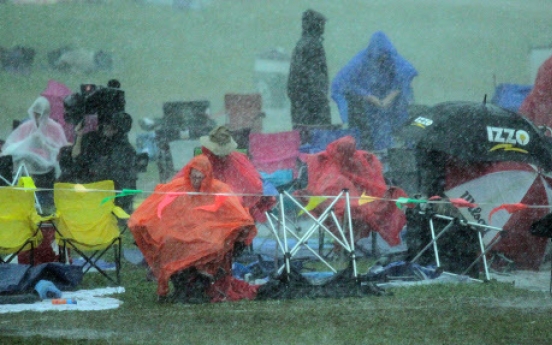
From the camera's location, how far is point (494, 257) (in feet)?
30.3

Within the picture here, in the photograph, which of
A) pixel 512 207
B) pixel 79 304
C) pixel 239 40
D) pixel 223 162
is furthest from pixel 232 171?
pixel 239 40

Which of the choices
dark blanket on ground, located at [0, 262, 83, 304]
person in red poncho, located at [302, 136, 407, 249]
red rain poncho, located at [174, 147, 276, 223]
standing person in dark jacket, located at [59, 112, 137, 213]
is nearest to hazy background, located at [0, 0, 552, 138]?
standing person in dark jacket, located at [59, 112, 137, 213]

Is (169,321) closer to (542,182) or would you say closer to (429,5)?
(542,182)

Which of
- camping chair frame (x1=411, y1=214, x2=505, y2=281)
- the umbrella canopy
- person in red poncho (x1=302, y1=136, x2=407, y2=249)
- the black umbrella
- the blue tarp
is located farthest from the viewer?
the blue tarp

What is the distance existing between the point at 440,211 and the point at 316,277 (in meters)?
1.15

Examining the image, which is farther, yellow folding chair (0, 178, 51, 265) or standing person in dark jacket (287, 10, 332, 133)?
standing person in dark jacket (287, 10, 332, 133)

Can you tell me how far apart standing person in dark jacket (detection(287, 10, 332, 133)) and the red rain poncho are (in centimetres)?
323

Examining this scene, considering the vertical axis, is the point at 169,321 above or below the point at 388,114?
below

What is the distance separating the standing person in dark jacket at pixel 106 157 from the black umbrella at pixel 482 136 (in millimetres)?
3165

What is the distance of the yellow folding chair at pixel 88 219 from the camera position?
339 inches

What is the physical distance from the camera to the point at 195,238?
757 cm

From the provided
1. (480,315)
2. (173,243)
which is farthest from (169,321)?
(480,315)

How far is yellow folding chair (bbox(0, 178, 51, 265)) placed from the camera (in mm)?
8453

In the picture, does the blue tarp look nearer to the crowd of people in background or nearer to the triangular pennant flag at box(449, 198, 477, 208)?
the crowd of people in background
